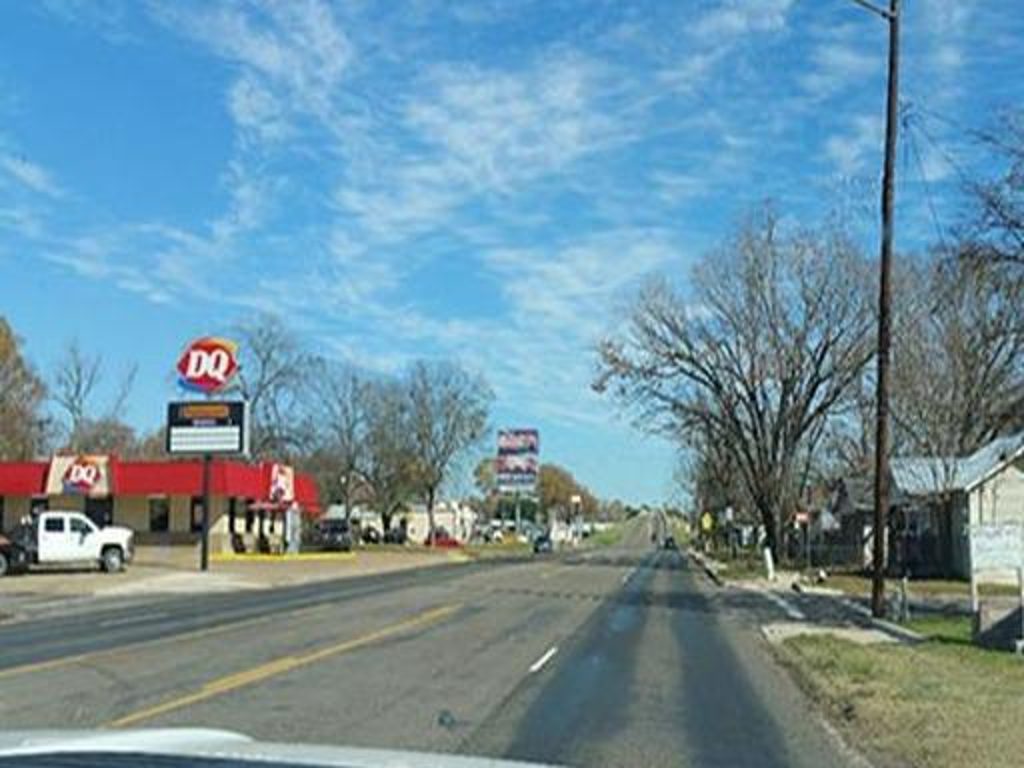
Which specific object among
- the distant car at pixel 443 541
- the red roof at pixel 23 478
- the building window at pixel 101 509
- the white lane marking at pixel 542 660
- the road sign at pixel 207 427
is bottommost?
the distant car at pixel 443 541

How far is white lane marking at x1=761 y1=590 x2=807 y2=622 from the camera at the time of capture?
1137 inches

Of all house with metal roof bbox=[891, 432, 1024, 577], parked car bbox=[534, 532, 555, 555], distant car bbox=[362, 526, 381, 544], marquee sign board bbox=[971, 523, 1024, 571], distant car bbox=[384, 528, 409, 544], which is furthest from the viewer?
distant car bbox=[362, 526, 381, 544]

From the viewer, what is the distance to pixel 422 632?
22.9 m

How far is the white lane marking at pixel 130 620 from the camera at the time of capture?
82.2 feet

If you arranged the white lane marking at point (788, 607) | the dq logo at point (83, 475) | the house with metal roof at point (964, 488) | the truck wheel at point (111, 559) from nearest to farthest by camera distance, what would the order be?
the white lane marking at point (788, 607) → the house with metal roof at point (964, 488) → the truck wheel at point (111, 559) → the dq logo at point (83, 475)

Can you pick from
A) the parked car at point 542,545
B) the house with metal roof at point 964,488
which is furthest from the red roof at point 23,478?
the parked car at point 542,545

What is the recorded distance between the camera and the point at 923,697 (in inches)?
558

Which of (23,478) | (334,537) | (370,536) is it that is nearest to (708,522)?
(370,536)

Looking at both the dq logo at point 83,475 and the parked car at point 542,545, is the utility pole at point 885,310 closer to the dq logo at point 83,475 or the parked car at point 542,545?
the dq logo at point 83,475

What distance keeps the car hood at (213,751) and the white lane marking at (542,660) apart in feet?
42.8

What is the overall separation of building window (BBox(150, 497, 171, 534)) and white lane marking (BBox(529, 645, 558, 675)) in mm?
49518

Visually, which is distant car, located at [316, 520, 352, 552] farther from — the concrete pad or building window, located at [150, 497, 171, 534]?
the concrete pad

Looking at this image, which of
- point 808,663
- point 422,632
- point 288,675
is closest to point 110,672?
point 288,675

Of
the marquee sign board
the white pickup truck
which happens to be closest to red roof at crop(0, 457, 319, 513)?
the white pickup truck
